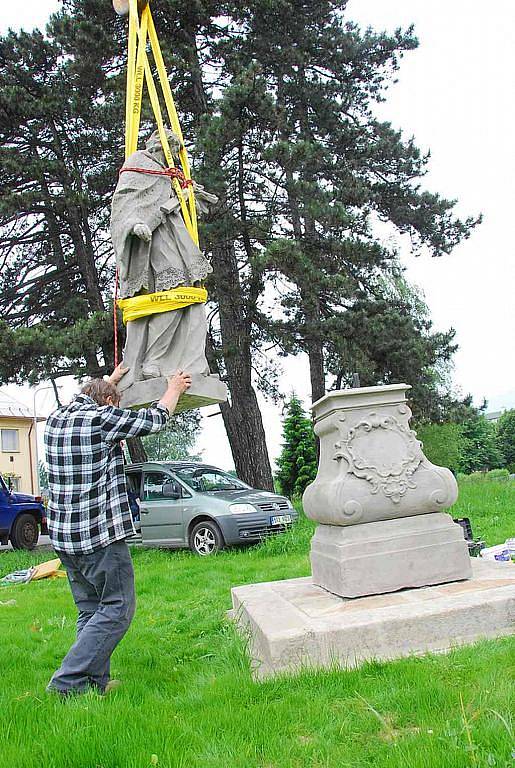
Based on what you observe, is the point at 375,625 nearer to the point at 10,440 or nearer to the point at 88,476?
the point at 88,476

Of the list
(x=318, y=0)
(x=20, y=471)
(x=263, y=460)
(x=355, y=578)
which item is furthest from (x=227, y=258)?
(x=20, y=471)

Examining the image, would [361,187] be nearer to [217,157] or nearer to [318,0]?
[217,157]

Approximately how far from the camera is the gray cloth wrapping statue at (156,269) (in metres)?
5.54

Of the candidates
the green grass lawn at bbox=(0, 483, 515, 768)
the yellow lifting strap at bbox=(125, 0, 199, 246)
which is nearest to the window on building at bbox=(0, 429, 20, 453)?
the yellow lifting strap at bbox=(125, 0, 199, 246)

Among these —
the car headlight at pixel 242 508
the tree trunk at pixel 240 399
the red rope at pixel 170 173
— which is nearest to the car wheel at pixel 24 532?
the tree trunk at pixel 240 399

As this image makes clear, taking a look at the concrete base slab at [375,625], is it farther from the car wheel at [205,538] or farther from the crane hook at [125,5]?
the car wheel at [205,538]

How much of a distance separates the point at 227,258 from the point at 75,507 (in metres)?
11.4

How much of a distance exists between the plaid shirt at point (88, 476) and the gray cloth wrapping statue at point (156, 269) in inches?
58.0

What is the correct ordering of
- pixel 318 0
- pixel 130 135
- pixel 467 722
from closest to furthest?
1. pixel 467 722
2. pixel 130 135
3. pixel 318 0

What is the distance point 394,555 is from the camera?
484 centimetres

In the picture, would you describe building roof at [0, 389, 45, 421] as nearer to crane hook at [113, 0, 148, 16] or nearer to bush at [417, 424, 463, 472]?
bush at [417, 424, 463, 472]

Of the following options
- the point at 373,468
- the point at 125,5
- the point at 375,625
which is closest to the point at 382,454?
the point at 373,468

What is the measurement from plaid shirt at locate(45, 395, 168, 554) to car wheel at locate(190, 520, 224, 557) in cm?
703

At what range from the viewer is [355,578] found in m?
4.75
